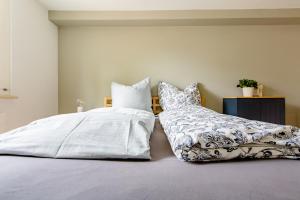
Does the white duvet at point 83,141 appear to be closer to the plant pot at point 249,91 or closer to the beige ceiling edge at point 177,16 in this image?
the beige ceiling edge at point 177,16

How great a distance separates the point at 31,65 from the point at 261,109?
280 centimetres

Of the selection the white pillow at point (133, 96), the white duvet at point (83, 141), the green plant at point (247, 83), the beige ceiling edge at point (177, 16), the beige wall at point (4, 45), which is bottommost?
the white duvet at point (83, 141)

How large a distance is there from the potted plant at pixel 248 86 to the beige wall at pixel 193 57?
0.62ft

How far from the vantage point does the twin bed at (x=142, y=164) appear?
1.76ft

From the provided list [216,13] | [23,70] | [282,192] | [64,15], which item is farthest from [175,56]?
[282,192]

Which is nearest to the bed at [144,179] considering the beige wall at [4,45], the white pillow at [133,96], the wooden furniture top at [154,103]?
the beige wall at [4,45]

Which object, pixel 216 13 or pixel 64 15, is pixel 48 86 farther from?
pixel 216 13

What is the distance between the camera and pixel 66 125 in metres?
0.99

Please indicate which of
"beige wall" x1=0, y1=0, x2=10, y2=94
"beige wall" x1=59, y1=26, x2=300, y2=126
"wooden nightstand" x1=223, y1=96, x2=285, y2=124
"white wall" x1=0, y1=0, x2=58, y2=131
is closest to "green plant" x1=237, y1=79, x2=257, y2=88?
"beige wall" x1=59, y1=26, x2=300, y2=126

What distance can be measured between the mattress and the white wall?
178 centimetres

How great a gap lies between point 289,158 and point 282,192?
0.90ft

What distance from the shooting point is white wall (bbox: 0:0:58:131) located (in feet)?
7.22

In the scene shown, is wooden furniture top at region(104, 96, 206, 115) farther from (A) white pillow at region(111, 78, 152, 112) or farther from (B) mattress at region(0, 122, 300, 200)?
(B) mattress at region(0, 122, 300, 200)

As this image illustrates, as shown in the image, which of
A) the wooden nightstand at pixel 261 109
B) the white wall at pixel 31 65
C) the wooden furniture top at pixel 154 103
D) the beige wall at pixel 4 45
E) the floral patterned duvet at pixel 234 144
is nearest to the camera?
the floral patterned duvet at pixel 234 144
